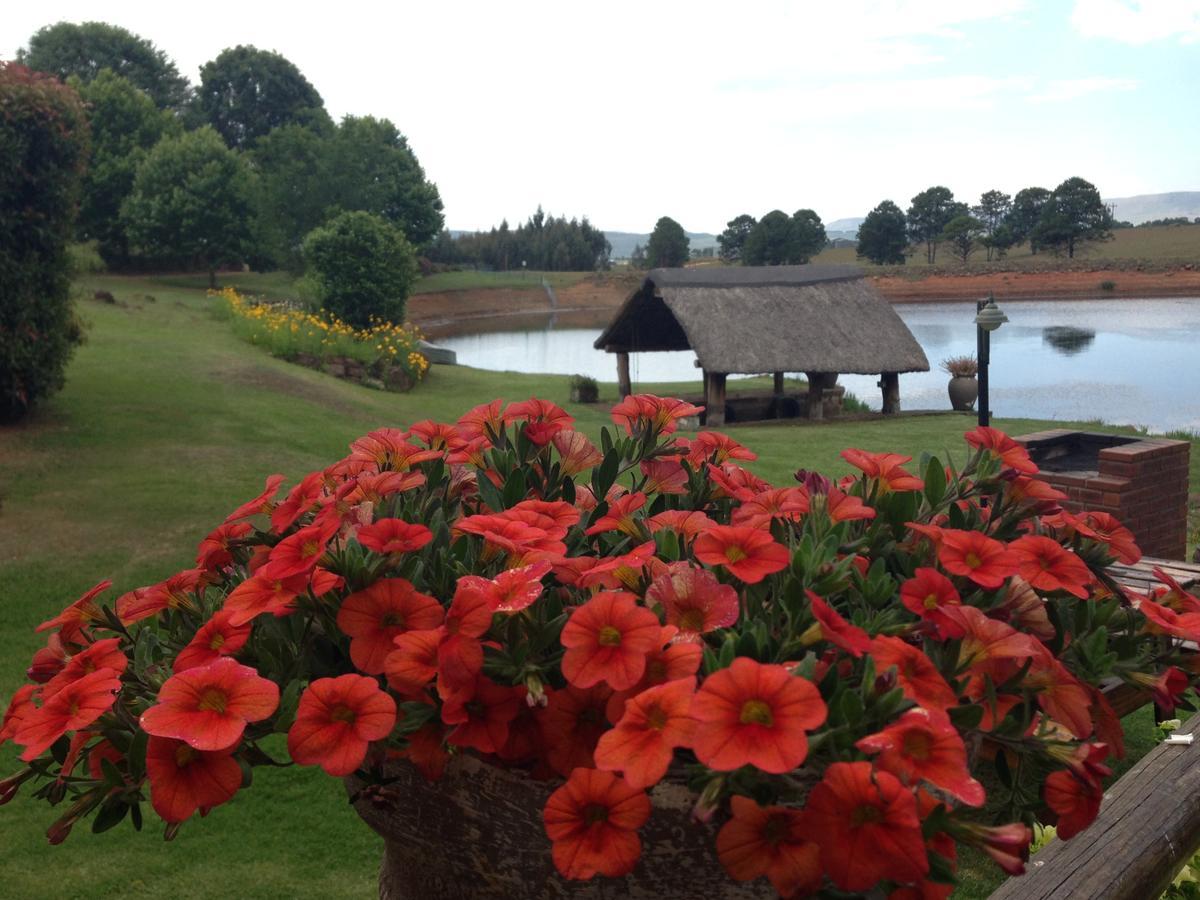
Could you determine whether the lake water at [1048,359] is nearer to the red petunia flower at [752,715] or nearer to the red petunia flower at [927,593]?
the red petunia flower at [927,593]

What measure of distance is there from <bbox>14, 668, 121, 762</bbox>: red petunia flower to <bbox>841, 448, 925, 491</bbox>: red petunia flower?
101 cm

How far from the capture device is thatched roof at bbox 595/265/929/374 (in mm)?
19891

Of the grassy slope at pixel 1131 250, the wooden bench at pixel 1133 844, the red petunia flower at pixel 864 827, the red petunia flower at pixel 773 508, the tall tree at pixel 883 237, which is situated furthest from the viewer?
the tall tree at pixel 883 237

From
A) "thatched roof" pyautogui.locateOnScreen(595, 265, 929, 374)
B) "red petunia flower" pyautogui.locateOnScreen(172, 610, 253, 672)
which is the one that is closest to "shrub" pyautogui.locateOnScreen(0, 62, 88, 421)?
"red petunia flower" pyautogui.locateOnScreen(172, 610, 253, 672)

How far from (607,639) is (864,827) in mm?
306

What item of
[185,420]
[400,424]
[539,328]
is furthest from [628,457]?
[539,328]

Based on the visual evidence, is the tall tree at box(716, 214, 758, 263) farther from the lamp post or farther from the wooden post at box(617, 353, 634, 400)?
the lamp post

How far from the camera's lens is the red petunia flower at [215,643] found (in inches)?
48.1

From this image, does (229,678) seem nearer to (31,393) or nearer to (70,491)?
(70,491)

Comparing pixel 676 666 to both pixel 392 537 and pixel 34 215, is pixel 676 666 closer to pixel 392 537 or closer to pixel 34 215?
pixel 392 537

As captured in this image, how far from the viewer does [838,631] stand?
3.44ft

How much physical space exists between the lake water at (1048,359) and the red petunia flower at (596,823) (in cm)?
2286

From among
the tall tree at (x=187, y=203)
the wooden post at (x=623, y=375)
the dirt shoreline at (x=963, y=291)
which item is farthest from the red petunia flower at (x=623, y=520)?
the dirt shoreline at (x=963, y=291)

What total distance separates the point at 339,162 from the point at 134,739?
1930 inches
